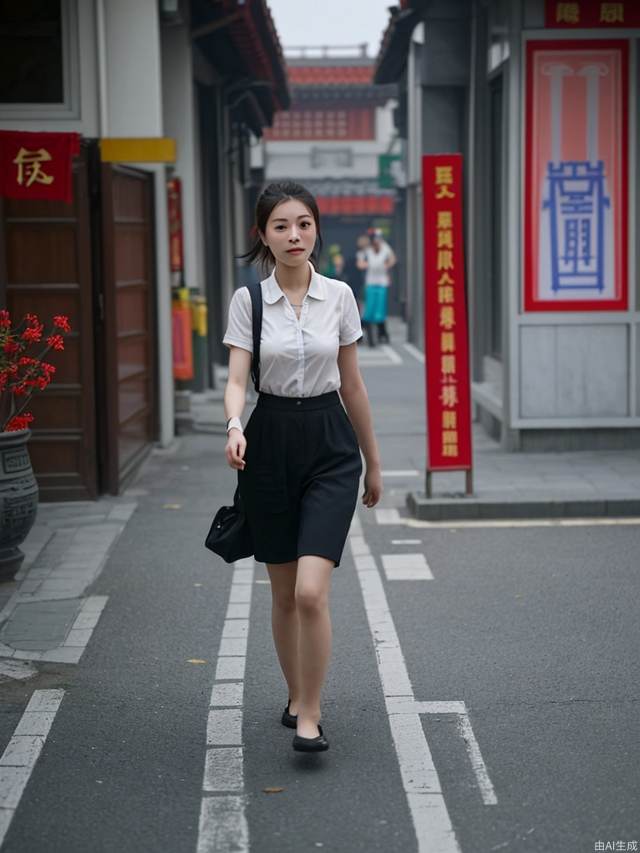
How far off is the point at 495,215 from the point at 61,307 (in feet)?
18.0

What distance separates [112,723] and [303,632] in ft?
3.11

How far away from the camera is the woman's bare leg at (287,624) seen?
220 inches

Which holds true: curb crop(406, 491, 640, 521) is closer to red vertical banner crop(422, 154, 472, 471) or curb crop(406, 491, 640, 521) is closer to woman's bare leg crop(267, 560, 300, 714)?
red vertical banner crop(422, 154, 472, 471)

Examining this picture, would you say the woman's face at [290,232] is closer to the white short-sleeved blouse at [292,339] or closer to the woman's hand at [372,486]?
the white short-sleeved blouse at [292,339]

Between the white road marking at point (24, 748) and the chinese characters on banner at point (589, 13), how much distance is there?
810 cm

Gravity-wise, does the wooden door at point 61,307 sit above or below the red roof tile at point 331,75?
below

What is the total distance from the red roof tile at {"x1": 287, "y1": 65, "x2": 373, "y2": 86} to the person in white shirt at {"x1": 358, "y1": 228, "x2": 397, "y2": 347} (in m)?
22.6

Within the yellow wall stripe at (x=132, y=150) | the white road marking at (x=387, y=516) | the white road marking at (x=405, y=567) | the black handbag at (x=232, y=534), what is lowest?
the white road marking at (x=405, y=567)

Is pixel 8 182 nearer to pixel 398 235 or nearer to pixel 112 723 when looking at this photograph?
pixel 112 723

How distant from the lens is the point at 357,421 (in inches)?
222

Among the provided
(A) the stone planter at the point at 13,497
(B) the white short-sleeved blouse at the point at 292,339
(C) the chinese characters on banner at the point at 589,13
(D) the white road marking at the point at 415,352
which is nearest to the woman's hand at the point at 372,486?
(B) the white short-sleeved blouse at the point at 292,339

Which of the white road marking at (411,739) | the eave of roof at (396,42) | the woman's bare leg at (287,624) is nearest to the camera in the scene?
the white road marking at (411,739)

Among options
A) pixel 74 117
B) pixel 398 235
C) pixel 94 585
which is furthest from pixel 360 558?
pixel 398 235

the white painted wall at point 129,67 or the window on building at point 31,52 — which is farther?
the white painted wall at point 129,67
